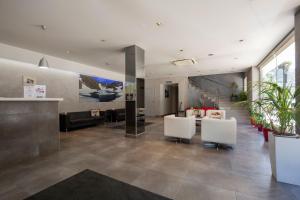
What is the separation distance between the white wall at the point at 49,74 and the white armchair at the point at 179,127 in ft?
16.7

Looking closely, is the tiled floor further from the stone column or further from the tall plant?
the stone column

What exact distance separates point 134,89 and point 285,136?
403 cm

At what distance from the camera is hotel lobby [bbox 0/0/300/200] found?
90.1 inches

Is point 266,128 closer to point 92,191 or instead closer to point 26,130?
point 92,191

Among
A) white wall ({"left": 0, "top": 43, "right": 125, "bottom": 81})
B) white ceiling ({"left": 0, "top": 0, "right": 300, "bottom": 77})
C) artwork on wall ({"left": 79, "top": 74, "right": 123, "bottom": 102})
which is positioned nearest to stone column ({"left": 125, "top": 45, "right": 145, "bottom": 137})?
white ceiling ({"left": 0, "top": 0, "right": 300, "bottom": 77})

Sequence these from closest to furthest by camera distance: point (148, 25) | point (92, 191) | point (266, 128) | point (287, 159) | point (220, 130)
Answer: point (92, 191) → point (287, 159) → point (148, 25) → point (220, 130) → point (266, 128)

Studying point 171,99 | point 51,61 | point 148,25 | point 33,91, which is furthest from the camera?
point 171,99

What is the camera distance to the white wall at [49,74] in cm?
512

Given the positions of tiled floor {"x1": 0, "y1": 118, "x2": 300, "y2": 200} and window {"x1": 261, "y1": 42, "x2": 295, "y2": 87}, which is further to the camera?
window {"x1": 261, "y1": 42, "x2": 295, "y2": 87}

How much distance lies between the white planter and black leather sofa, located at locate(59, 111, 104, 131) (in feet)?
21.4

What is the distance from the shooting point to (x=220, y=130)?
3.88 m

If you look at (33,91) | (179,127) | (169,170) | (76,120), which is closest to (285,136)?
(169,170)

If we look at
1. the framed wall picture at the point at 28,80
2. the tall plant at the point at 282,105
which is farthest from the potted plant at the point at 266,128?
the framed wall picture at the point at 28,80

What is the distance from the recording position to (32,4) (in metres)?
2.91
